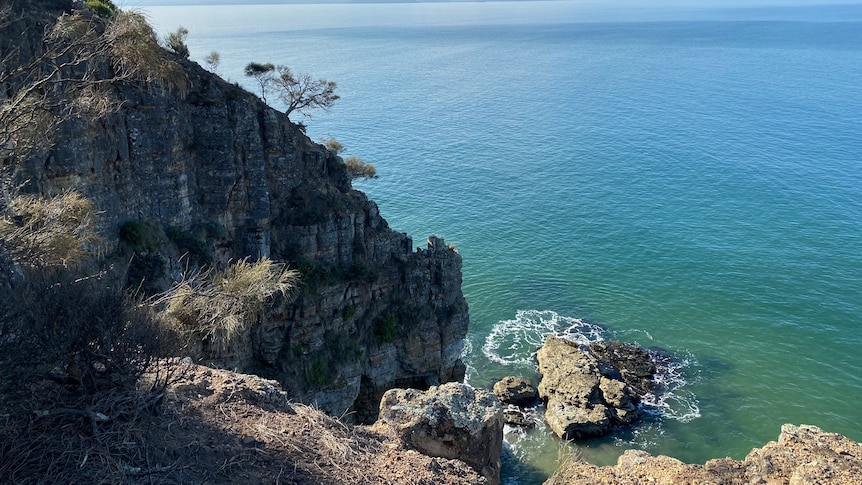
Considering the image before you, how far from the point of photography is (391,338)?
112 ft

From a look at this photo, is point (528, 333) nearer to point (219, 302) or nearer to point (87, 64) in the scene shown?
point (219, 302)

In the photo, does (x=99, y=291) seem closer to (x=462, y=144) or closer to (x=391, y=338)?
(x=391, y=338)

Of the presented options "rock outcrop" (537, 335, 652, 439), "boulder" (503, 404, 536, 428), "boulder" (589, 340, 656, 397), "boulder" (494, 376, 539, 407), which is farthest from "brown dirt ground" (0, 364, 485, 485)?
"boulder" (589, 340, 656, 397)

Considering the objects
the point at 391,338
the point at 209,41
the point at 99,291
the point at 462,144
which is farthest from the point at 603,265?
the point at 209,41

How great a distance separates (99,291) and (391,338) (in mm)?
23234

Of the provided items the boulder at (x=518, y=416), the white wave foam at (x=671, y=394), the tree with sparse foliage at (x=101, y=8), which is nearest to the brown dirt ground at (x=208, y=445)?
the tree with sparse foliage at (x=101, y=8)

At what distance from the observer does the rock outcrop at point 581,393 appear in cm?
3553

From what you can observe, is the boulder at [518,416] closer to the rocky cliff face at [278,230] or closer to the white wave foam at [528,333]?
the rocky cliff face at [278,230]

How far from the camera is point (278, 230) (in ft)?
102

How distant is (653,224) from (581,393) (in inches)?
1126

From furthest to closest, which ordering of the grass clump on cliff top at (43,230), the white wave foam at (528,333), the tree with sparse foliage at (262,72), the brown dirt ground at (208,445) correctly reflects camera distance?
the white wave foam at (528,333) < the tree with sparse foliage at (262,72) < the grass clump on cliff top at (43,230) < the brown dirt ground at (208,445)

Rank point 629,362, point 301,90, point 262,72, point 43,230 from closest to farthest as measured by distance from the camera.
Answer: point 43,230 → point 262,72 → point 301,90 → point 629,362

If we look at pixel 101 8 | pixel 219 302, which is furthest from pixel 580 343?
pixel 101 8

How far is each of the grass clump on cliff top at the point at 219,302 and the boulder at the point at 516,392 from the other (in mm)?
18790
